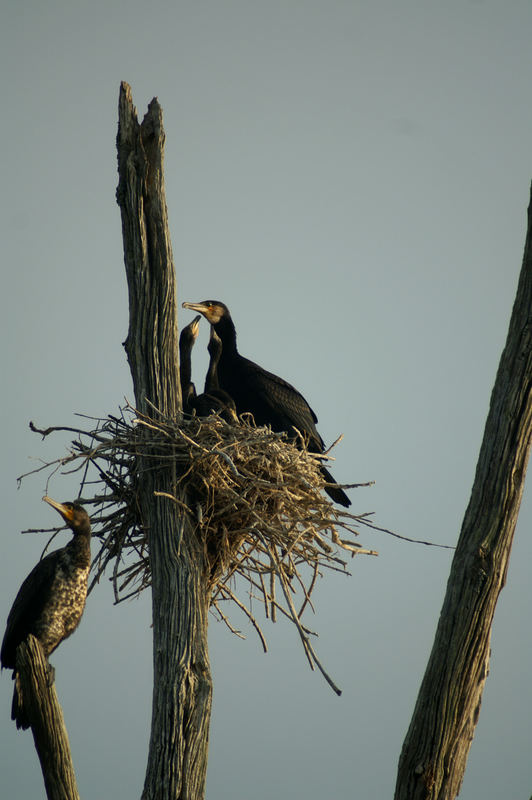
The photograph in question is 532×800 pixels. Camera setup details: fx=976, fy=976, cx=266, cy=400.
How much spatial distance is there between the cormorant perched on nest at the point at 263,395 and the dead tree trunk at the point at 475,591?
4.40 m

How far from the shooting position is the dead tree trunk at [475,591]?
4375 millimetres

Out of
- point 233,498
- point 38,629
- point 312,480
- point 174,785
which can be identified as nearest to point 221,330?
point 312,480

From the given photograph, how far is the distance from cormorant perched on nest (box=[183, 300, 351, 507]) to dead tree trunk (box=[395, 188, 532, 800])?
4.40 m

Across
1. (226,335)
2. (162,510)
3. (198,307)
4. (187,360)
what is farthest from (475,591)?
(226,335)

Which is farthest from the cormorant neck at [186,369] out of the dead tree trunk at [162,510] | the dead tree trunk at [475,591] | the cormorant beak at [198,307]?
the dead tree trunk at [475,591]

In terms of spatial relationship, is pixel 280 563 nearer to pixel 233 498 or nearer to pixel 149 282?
pixel 233 498

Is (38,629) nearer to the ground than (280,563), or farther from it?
nearer to the ground

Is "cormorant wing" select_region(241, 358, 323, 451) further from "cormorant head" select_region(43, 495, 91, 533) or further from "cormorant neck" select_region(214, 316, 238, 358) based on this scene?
"cormorant head" select_region(43, 495, 91, 533)

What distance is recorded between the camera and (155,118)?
20.1 ft

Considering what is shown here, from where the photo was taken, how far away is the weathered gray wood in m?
4.54

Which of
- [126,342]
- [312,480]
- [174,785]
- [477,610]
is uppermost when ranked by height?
[126,342]

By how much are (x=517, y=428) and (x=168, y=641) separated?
92.7 inches

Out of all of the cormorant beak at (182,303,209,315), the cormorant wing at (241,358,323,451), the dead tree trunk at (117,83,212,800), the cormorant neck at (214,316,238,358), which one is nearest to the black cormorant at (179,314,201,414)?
the cormorant beak at (182,303,209,315)

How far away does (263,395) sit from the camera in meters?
9.07
